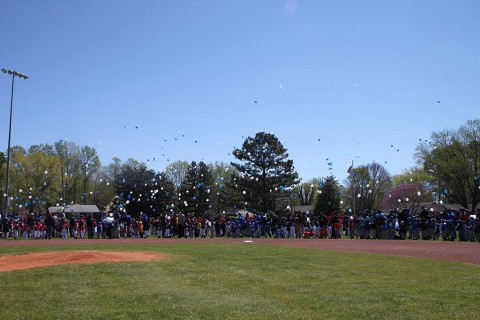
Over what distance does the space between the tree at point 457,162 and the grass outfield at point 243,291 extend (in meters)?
49.9

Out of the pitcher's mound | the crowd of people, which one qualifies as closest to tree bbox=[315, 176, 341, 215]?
A: the crowd of people

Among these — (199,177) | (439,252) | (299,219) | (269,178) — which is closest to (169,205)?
(199,177)

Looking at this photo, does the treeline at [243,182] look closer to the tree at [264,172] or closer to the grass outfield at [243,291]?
the tree at [264,172]

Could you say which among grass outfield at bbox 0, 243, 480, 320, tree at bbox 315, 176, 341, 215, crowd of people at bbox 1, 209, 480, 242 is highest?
tree at bbox 315, 176, 341, 215

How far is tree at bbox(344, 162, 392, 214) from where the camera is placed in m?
87.1

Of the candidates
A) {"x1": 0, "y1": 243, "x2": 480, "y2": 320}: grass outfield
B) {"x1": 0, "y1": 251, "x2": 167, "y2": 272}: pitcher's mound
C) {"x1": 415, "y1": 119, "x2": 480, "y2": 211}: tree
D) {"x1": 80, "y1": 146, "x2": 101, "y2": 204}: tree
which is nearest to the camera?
{"x1": 0, "y1": 243, "x2": 480, "y2": 320}: grass outfield

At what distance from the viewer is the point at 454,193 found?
6562cm

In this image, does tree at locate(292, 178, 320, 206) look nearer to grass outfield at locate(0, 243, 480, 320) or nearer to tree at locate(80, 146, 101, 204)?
tree at locate(80, 146, 101, 204)

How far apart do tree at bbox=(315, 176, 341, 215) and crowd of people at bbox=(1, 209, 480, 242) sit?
2480cm

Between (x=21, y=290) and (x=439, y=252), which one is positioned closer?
(x=21, y=290)

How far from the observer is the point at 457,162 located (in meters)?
60.7

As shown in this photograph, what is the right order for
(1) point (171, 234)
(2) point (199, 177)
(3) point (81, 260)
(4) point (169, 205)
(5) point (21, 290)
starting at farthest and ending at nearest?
1. (2) point (199, 177)
2. (4) point (169, 205)
3. (1) point (171, 234)
4. (3) point (81, 260)
5. (5) point (21, 290)

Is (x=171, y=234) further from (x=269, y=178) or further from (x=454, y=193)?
(x=454, y=193)

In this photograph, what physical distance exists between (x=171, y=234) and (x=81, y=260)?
74.7 feet
